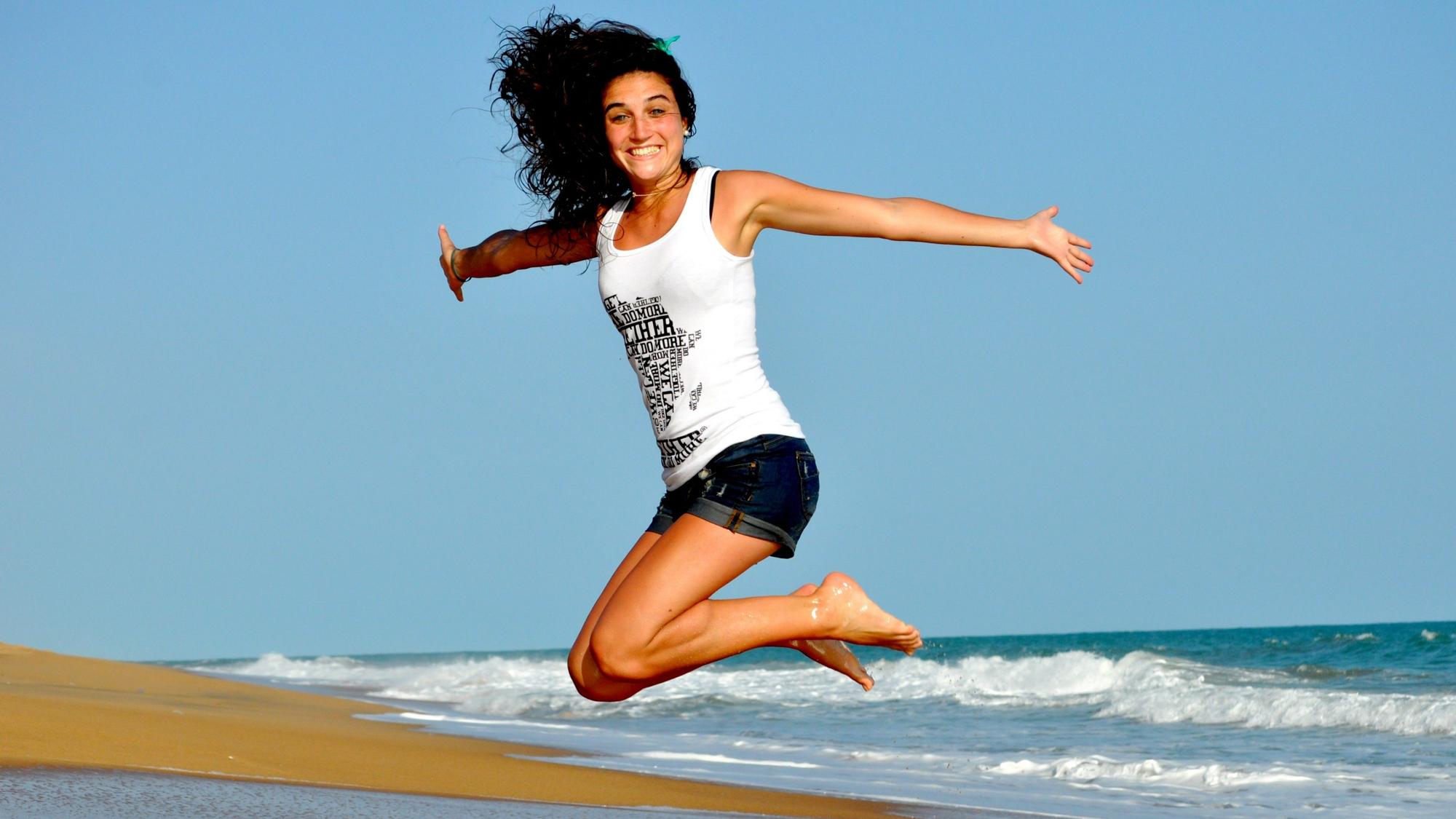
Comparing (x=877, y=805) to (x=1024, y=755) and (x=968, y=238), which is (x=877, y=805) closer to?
(x=1024, y=755)

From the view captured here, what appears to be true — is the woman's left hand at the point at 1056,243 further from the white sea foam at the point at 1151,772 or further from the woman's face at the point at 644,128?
the white sea foam at the point at 1151,772

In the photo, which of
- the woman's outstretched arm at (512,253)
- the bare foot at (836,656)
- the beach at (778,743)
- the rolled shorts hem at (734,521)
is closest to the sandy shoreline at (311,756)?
the beach at (778,743)

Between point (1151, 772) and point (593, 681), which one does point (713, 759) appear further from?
point (593, 681)

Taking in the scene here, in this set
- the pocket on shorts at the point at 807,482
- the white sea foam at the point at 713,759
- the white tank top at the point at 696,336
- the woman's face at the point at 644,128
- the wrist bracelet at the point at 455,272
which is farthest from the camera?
the white sea foam at the point at 713,759

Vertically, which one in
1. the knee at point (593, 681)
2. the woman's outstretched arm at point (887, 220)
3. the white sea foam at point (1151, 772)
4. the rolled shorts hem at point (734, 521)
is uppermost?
the woman's outstretched arm at point (887, 220)

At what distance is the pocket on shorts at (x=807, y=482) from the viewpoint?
12.6 feet

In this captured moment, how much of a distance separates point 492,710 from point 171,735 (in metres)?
7.97

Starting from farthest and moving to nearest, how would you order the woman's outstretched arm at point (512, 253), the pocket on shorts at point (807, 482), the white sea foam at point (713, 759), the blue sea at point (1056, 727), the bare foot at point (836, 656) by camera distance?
1. the white sea foam at point (713, 759)
2. the blue sea at point (1056, 727)
3. the bare foot at point (836, 656)
4. the woman's outstretched arm at point (512, 253)
5. the pocket on shorts at point (807, 482)

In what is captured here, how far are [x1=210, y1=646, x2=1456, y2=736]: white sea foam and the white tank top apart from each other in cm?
940

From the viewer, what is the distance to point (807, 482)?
386cm

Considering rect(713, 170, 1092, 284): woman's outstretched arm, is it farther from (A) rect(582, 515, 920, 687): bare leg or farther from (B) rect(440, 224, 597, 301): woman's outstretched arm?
(A) rect(582, 515, 920, 687): bare leg

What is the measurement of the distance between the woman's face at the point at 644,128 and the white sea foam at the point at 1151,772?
6.05 m

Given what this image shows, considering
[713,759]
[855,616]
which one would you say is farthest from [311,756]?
[855,616]

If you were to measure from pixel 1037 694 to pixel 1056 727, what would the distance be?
406cm
